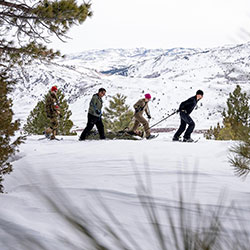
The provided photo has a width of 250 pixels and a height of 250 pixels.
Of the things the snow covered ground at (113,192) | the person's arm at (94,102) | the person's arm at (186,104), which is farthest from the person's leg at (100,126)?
the snow covered ground at (113,192)

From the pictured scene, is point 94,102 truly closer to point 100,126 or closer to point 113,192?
point 100,126

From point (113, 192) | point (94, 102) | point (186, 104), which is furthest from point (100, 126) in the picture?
point (113, 192)

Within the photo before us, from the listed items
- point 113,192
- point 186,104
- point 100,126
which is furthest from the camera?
point 100,126

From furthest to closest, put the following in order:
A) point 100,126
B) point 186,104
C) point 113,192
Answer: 1. point 100,126
2. point 186,104
3. point 113,192

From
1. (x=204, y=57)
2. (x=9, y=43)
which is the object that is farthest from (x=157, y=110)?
(x=204, y=57)

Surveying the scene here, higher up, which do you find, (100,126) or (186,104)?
(186,104)

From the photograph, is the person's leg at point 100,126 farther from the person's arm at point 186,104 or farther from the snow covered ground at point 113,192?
the snow covered ground at point 113,192

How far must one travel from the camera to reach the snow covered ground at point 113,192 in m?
1.24

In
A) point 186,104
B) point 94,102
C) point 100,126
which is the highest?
point 186,104

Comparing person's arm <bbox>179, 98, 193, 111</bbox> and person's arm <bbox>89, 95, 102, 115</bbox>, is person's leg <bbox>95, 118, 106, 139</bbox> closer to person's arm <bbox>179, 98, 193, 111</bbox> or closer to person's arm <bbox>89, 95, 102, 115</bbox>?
person's arm <bbox>89, 95, 102, 115</bbox>

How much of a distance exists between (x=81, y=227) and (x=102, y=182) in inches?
141

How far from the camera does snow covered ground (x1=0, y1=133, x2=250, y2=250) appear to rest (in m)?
1.24

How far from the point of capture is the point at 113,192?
11.8 ft

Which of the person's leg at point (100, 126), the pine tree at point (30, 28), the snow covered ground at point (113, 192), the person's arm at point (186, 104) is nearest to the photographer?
the snow covered ground at point (113, 192)
